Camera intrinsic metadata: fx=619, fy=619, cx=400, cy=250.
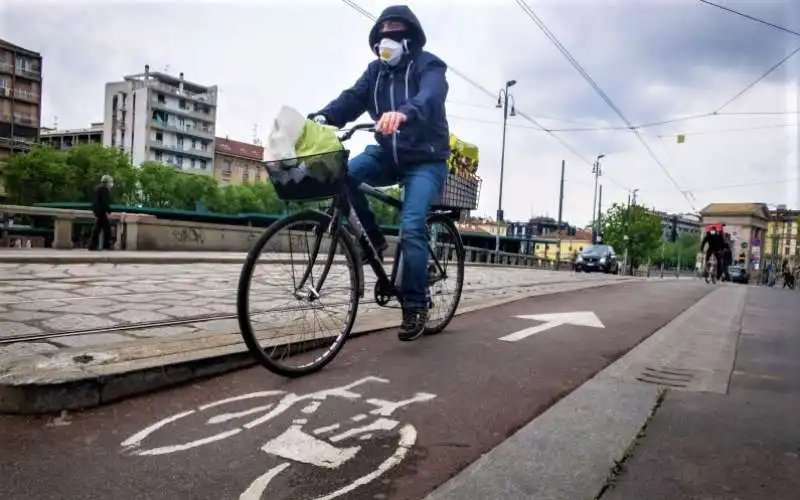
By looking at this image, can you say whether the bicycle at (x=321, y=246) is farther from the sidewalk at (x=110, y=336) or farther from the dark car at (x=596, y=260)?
the dark car at (x=596, y=260)

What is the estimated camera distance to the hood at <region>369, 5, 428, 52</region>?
12.0 feet

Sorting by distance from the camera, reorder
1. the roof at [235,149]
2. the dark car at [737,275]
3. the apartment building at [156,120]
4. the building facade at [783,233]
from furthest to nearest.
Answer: the roof at [235,149], the building facade at [783,233], the apartment building at [156,120], the dark car at [737,275]

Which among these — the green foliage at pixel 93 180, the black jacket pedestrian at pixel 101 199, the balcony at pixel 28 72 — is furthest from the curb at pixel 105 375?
the balcony at pixel 28 72

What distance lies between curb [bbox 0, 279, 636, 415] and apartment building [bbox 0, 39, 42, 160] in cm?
8169

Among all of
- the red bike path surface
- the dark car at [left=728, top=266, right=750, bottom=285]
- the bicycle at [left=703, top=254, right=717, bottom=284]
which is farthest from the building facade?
the red bike path surface

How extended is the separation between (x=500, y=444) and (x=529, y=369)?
130 cm

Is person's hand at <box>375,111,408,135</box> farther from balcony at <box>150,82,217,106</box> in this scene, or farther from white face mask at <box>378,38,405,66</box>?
balcony at <box>150,82,217,106</box>

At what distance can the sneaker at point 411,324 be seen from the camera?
3949 millimetres

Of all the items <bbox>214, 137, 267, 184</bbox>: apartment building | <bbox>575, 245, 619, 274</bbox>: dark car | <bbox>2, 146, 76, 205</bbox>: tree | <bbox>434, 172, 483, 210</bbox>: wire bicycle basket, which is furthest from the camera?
<bbox>214, 137, 267, 184</bbox>: apartment building

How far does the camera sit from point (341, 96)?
3.83 meters

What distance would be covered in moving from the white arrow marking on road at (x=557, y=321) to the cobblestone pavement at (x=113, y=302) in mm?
1068

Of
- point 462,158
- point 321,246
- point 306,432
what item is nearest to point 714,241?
point 462,158

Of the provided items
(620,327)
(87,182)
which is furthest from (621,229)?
(620,327)

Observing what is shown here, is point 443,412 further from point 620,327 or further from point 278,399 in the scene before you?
point 620,327
